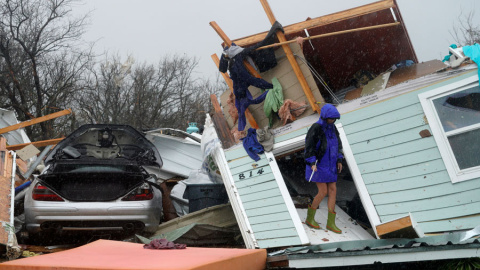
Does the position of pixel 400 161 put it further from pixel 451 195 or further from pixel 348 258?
pixel 348 258

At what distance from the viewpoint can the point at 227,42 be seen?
7.38 metres

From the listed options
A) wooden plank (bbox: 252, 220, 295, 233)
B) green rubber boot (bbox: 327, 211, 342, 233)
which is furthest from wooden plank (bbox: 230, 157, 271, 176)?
green rubber boot (bbox: 327, 211, 342, 233)

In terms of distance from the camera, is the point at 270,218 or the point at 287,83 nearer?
the point at 270,218

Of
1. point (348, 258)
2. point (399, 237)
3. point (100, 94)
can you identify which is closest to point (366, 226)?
point (399, 237)

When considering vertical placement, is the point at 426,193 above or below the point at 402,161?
below

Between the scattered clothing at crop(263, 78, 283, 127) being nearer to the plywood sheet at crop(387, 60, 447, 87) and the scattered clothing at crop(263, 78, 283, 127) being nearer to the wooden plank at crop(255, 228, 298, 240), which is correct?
the plywood sheet at crop(387, 60, 447, 87)

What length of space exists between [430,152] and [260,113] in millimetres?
2939

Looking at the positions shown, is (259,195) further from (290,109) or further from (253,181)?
(290,109)

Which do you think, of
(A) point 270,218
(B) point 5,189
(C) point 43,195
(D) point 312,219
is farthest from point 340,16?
(B) point 5,189

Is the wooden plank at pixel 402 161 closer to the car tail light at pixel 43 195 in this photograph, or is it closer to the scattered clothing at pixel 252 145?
the scattered clothing at pixel 252 145

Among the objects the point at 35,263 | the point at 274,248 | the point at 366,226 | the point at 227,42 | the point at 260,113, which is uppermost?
the point at 227,42

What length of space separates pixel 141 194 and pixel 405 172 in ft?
12.9

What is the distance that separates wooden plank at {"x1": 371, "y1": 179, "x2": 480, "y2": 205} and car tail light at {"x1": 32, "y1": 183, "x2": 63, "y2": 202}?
458 cm

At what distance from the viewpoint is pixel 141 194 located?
7.34 meters
